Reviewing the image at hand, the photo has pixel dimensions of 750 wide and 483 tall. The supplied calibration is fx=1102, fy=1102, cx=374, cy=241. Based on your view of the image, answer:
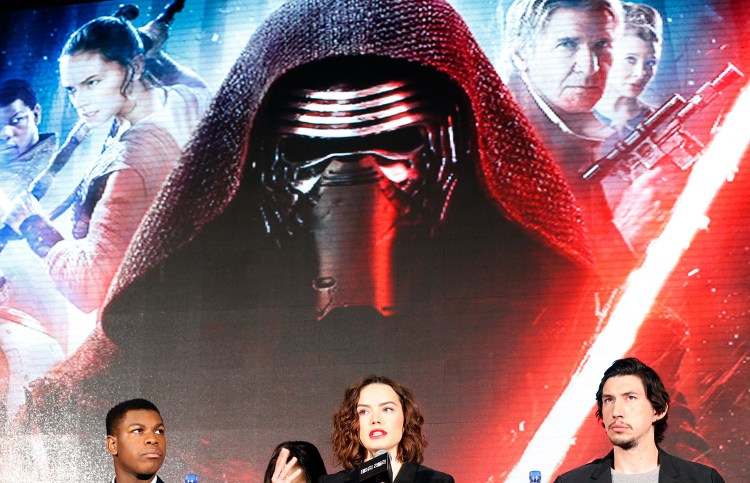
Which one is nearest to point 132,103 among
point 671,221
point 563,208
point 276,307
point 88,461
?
point 276,307

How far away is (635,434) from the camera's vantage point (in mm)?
3090

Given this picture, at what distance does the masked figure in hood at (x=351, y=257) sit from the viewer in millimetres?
5125

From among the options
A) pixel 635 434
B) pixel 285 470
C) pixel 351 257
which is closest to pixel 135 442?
pixel 285 470

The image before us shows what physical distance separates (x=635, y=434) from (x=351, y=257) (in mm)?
2430

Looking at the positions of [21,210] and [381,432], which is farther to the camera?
[21,210]

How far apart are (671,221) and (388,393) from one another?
2.33 metres

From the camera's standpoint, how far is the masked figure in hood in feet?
16.8

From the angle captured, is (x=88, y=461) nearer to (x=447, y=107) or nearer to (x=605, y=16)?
(x=447, y=107)

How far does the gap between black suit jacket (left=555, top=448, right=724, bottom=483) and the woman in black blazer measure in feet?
1.20

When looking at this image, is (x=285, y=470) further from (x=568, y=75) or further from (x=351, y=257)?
(x=568, y=75)

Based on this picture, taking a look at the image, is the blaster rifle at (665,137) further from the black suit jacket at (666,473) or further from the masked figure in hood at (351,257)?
the black suit jacket at (666,473)

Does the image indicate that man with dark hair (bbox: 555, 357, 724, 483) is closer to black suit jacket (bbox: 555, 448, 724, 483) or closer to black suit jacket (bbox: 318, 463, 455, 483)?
black suit jacket (bbox: 555, 448, 724, 483)

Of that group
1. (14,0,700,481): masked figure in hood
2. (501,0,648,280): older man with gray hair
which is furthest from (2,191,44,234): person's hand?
(501,0,648,280): older man with gray hair

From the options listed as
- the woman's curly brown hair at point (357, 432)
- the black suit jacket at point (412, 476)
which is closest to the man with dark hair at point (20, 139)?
the woman's curly brown hair at point (357, 432)
